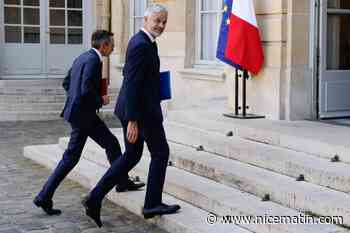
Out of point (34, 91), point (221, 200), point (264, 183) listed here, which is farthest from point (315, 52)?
point (34, 91)

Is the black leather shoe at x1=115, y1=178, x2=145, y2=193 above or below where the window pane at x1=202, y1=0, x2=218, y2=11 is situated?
below

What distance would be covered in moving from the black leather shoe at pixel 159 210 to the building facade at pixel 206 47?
2.75 m

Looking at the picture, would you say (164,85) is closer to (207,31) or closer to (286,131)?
(286,131)

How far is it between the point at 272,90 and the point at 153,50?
3.03 m

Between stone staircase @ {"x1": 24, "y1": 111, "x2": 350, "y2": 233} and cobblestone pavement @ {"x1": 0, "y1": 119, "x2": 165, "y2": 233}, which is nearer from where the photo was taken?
stone staircase @ {"x1": 24, "y1": 111, "x2": 350, "y2": 233}

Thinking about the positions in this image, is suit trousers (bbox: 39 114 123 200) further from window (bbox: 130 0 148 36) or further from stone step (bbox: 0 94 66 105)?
stone step (bbox: 0 94 66 105)

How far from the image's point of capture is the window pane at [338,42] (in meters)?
8.48

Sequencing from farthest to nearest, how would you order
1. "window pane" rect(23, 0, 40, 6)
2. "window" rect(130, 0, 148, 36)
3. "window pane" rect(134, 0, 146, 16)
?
1. "window pane" rect(23, 0, 40, 6)
2. "window" rect(130, 0, 148, 36)
3. "window pane" rect(134, 0, 146, 16)

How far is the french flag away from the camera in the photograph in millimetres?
8086

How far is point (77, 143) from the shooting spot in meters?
6.25

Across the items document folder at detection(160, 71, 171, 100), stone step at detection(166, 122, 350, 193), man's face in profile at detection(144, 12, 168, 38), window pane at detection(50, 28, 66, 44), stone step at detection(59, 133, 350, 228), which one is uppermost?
window pane at detection(50, 28, 66, 44)

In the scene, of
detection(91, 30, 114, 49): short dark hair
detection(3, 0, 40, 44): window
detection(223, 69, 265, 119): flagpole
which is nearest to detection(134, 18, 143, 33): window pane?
detection(3, 0, 40, 44): window

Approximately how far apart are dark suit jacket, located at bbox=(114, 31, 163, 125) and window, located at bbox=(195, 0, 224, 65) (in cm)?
528

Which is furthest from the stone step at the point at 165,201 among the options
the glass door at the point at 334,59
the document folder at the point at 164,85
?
the glass door at the point at 334,59
